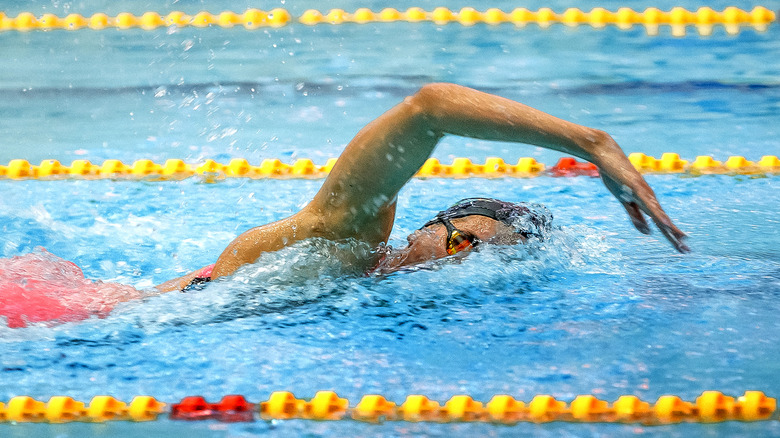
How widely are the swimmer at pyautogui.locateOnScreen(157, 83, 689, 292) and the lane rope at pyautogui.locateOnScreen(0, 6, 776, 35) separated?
3441 millimetres

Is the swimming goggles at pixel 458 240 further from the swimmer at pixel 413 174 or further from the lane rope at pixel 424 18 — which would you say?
the lane rope at pixel 424 18

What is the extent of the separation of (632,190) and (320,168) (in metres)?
2.20

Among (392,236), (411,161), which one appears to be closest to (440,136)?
(411,161)

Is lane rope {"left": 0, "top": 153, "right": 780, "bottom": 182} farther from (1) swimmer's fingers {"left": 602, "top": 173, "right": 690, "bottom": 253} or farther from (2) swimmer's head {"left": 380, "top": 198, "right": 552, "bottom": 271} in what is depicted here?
(1) swimmer's fingers {"left": 602, "top": 173, "right": 690, "bottom": 253}

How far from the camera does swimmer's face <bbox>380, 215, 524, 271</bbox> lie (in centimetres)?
204

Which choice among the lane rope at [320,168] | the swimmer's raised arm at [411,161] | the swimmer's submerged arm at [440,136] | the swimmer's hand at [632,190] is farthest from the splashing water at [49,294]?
the lane rope at [320,168]

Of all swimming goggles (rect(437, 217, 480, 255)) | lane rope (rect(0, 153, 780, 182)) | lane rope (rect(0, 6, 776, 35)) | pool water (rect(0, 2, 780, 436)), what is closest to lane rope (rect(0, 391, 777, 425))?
pool water (rect(0, 2, 780, 436))

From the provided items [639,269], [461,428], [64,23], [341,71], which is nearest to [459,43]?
[341,71]

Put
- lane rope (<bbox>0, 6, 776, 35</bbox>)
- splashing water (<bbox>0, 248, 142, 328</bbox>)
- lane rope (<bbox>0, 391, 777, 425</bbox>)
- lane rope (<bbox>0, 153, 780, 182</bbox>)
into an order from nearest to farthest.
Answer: lane rope (<bbox>0, 391, 777, 425</bbox>) < splashing water (<bbox>0, 248, 142, 328</bbox>) < lane rope (<bbox>0, 153, 780, 182</bbox>) < lane rope (<bbox>0, 6, 776, 35</bbox>)

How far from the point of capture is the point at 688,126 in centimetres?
419

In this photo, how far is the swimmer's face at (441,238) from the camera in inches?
80.1

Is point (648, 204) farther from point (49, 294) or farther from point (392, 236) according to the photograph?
point (49, 294)

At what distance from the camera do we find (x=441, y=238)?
206 centimetres

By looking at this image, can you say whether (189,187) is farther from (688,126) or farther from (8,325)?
(688,126)
